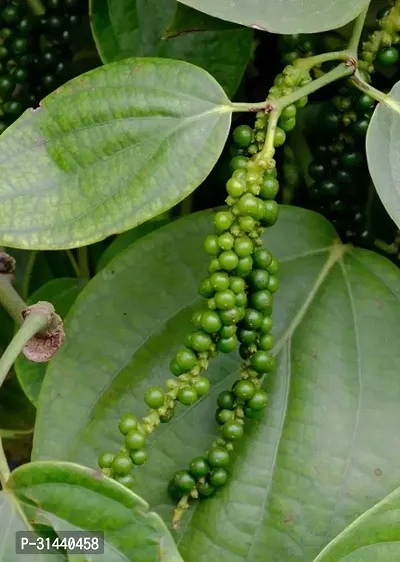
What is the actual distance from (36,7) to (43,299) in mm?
227

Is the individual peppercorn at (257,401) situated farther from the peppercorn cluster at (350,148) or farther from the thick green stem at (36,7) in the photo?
the thick green stem at (36,7)

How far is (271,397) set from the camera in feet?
1.66

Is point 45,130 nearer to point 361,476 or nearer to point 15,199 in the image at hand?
point 15,199

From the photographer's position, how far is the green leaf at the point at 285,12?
0.42m

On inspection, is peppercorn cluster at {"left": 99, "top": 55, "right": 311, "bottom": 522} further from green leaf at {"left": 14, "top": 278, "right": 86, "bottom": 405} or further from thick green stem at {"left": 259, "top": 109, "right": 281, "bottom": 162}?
green leaf at {"left": 14, "top": 278, "right": 86, "bottom": 405}

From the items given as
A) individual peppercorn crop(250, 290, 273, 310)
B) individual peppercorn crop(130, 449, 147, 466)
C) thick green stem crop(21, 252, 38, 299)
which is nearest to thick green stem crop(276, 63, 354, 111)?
individual peppercorn crop(250, 290, 273, 310)

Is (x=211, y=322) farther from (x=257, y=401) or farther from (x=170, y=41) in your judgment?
(x=170, y=41)

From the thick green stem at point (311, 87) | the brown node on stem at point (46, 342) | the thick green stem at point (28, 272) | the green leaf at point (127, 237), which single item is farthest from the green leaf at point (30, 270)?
the thick green stem at point (311, 87)

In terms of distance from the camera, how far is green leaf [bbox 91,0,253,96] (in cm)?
53

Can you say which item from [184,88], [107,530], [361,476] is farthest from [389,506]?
[184,88]

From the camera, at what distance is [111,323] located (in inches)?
20.1

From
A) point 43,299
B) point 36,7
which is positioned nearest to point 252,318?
point 43,299

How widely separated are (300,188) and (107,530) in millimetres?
313

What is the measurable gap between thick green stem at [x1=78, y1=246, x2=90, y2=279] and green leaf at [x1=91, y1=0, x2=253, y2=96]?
17 centimetres
